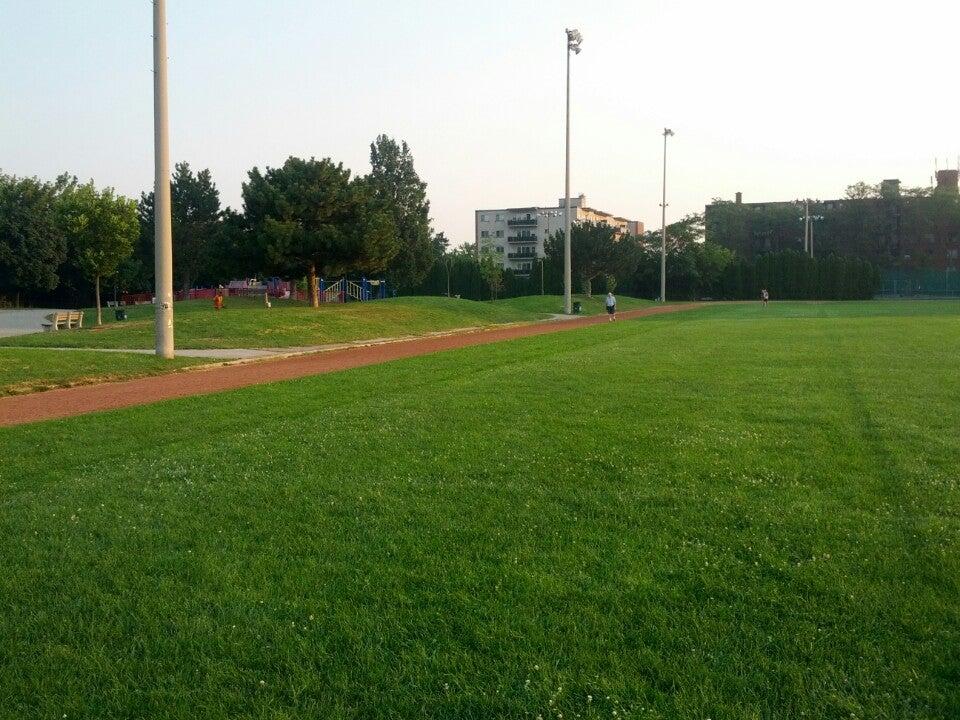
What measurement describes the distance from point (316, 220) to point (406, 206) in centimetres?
4552

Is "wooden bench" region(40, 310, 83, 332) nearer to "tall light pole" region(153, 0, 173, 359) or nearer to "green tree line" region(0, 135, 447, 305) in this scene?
"green tree line" region(0, 135, 447, 305)

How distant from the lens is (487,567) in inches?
207

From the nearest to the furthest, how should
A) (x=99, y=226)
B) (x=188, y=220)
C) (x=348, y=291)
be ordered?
(x=99, y=226), (x=348, y=291), (x=188, y=220)

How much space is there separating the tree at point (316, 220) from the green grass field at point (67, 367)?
18085 mm

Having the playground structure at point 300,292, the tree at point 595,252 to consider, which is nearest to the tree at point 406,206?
the playground structure at point 300,292

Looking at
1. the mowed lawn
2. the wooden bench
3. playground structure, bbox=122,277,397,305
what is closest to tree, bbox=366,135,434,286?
playground structure, bbox=122,277,397,305

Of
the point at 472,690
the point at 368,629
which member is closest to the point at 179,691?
the point at 368,629

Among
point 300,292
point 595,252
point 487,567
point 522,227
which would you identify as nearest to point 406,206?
point 595,252

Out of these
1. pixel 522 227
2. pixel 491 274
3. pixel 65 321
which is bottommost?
pixel 65 321

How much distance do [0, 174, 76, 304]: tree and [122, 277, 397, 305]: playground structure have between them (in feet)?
20.2

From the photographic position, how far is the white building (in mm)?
142625

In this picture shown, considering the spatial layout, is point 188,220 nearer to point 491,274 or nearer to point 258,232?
point 491,274

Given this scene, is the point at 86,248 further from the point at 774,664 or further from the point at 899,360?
the point at 774,664

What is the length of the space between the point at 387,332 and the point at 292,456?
25.7 meters
